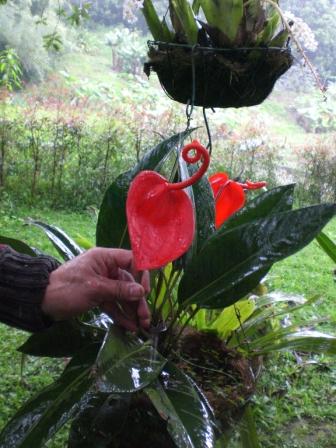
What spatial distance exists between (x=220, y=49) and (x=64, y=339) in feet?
2.08

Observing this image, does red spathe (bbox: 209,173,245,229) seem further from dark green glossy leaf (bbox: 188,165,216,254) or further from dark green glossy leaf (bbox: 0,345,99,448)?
dark green glossy leaf (bbox: 0,345,99,448)

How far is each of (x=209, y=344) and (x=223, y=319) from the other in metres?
0.10

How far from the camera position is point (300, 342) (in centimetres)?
122

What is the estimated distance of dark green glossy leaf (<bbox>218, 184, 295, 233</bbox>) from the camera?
0.99 metres

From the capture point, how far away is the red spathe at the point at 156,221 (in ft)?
2.38

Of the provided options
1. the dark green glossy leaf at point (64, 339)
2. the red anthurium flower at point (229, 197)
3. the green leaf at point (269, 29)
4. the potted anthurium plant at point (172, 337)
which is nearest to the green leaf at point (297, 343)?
the potted anthurium plant at point (172, 337)

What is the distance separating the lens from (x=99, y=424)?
2.96 ft

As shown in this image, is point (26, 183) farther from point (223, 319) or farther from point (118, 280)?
point (118, 280)

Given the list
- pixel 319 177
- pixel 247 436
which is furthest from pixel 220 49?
pixel 319 177

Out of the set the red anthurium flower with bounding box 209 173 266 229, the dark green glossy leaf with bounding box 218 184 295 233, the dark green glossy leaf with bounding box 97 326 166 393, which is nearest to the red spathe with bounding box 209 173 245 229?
the red anthurium flower with bounding box 209 173 266 229

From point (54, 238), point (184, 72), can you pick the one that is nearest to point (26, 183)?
point (54, 238)

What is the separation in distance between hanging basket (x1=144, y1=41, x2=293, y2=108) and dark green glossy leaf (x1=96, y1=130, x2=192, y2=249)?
0.11 metres

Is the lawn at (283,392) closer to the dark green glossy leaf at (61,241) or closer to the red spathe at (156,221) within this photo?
the dark green glossy leaf at (61,241)

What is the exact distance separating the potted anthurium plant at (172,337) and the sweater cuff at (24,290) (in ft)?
0.42
